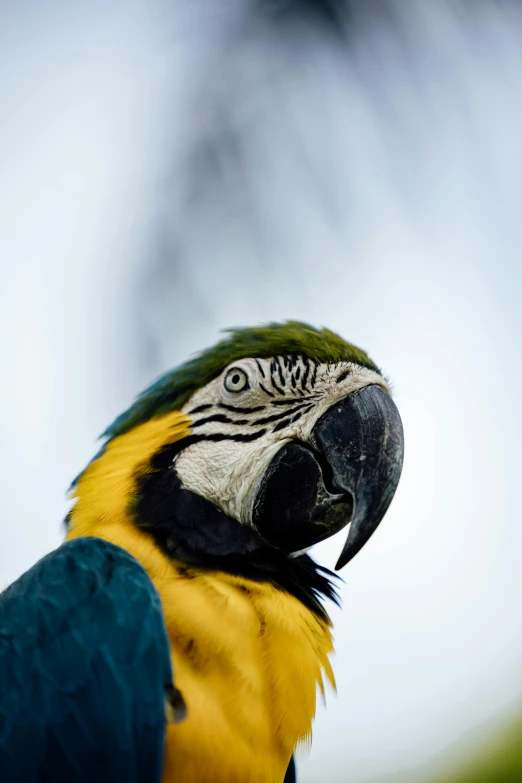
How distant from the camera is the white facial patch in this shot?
240 cm

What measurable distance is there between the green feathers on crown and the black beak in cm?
24

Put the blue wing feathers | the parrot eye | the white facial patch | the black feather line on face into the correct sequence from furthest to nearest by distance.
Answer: the parrot eye → the white facial patch → the black feather line on face → the blue wing feathers

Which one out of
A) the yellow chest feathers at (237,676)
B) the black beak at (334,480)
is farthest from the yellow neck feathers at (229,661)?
the black beak at (334,480)

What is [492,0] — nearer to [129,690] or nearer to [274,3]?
[274,3]

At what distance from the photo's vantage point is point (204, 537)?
229 cm

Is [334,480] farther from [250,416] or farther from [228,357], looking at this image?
[228,357]

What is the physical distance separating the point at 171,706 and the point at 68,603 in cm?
37

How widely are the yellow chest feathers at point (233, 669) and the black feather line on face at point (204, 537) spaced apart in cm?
4

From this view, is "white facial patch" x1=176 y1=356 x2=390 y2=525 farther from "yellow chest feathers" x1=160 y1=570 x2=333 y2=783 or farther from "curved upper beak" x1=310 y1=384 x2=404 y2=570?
"yellow chest feathers" x1=160 y1=570 x2=333 y2=783

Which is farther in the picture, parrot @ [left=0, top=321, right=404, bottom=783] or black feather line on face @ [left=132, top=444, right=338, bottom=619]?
black feather line on face @ [left=132, top=444, right=338, bottom=619]

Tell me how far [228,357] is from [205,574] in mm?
744

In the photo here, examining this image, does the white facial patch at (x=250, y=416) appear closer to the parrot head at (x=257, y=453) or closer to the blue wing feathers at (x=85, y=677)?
the parrot head at (x=257, y=453)

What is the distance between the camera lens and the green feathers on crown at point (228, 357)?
8.47ft

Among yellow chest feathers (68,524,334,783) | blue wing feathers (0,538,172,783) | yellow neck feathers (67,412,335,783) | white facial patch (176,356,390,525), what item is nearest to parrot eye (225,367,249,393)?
white facial patch (176,356,390,525)
